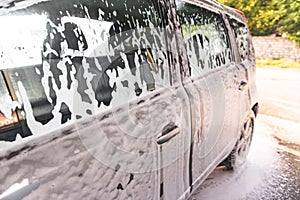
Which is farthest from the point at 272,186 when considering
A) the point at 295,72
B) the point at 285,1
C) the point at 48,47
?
the point at 285,1

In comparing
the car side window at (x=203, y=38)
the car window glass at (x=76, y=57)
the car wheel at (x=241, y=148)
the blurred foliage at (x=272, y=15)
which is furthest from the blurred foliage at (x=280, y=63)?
the car window glass at (x=76, y=57)

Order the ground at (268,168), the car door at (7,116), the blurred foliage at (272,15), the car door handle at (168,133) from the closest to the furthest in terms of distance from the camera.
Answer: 1. the car door at (7,116)
2. the car door handle at (168,133)
3. the ground at (268,168)
4. the blurred foliage at (272,15)

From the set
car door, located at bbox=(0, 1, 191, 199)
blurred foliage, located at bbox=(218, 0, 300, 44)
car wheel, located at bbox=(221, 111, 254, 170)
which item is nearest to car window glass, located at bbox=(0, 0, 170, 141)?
car door, located at bbox=(0, 1, 191, 199)

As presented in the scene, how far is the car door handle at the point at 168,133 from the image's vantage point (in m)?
1.65

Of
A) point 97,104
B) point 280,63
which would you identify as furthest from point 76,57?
point 280,63

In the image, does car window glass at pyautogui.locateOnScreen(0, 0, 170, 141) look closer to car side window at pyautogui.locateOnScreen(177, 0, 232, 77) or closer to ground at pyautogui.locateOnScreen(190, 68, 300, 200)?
car side window at pyautogui.locateOnScreen(177, 0, 232, 77)

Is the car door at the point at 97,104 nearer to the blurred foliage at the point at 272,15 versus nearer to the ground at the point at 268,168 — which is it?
the ground at the point at 268,168

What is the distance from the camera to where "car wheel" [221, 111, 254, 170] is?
11.1ft

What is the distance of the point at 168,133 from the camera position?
171cm

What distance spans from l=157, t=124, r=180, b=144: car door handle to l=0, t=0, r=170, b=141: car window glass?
222 mm

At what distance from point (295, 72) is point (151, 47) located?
1091cm

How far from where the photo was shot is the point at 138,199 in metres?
1.49

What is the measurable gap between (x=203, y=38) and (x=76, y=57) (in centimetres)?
150

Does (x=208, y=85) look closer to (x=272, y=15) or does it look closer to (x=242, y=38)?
(x=242, y=38)
